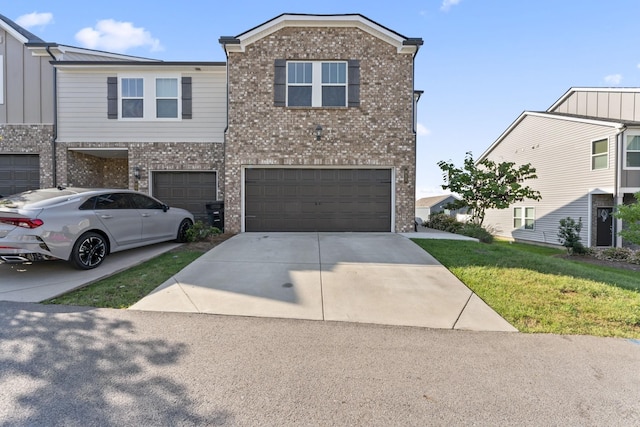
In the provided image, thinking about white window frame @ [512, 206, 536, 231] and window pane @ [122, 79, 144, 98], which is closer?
window pane @ [122, 79, 144, 98]

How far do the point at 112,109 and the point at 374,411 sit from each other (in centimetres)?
1255

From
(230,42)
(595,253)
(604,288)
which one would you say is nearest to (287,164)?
(230,42)

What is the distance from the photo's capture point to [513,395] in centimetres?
254

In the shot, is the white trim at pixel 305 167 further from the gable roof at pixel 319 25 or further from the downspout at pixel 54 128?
the downspout at pixel 54 128

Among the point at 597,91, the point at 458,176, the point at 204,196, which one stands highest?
the point at 597,91

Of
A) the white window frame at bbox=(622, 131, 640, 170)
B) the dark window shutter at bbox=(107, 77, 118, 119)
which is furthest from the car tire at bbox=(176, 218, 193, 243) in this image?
the white window frame at bbox=(622, 131, 640, 170)

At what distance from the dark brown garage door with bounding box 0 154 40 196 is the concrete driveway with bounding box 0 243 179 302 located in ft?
22.3

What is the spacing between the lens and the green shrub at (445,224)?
1210cm

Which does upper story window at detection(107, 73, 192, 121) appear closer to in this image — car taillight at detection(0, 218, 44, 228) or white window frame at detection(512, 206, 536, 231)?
car taillight at detection(0, 218, 44, 228)

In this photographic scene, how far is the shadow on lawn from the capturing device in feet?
7.26

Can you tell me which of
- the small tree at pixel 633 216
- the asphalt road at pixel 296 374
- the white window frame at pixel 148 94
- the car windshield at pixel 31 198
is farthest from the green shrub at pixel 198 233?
the small tree at pixel 633 216

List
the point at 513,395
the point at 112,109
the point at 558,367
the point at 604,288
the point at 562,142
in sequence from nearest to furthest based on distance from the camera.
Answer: the point at 513,395
the point at 558,367
the point at 604,288
the point at 112,109
the point at 562,142

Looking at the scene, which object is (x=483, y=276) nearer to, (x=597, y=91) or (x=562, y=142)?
(x=562, y=142)

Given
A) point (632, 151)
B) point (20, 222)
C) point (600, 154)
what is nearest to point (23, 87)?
point (20, 222)
